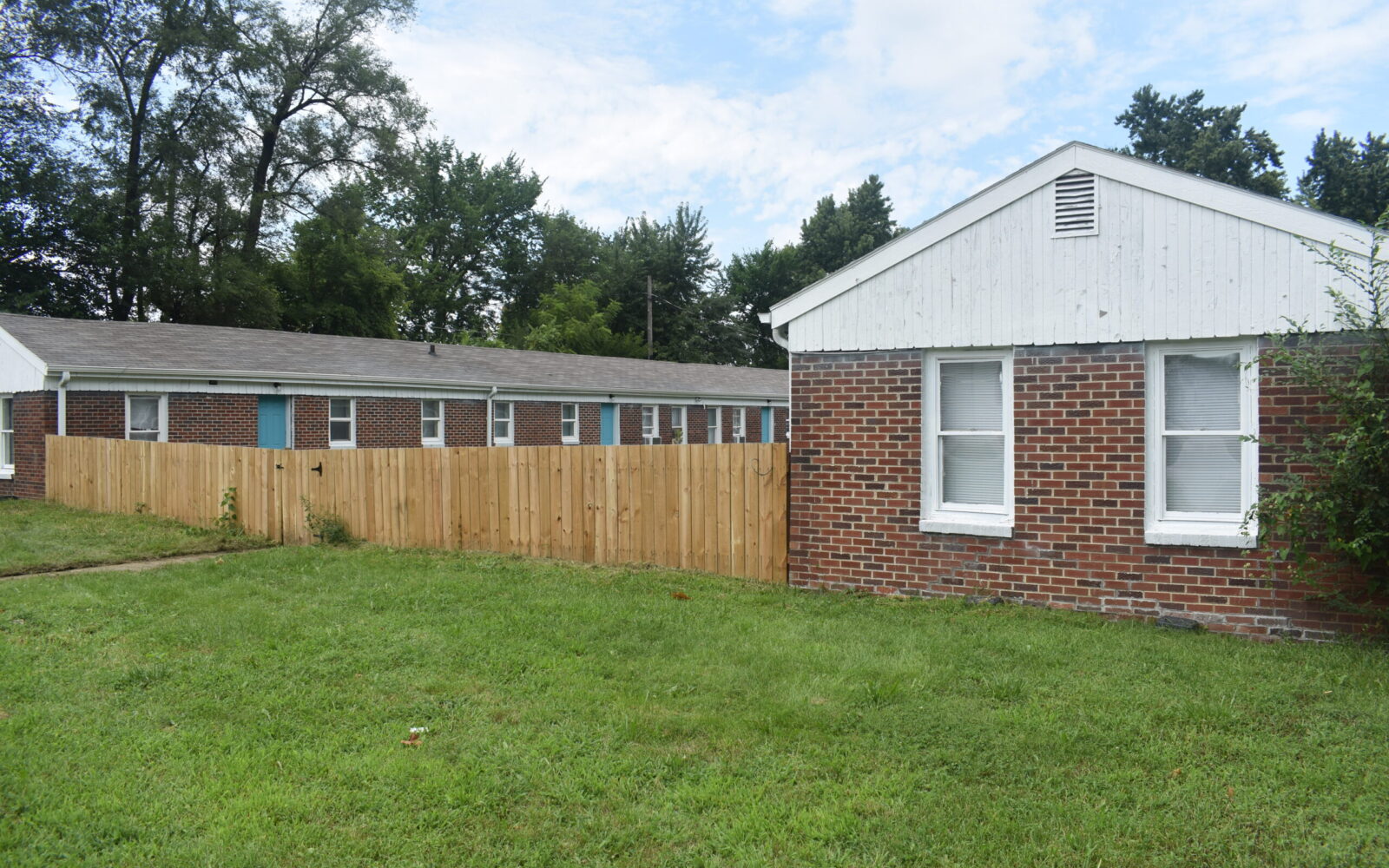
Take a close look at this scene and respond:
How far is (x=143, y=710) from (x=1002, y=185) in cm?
757

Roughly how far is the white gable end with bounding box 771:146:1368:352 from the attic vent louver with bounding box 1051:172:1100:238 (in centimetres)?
4

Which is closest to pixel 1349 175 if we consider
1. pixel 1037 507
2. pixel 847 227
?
pixel 847 227

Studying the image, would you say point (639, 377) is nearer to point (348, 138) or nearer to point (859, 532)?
point (348, 138)

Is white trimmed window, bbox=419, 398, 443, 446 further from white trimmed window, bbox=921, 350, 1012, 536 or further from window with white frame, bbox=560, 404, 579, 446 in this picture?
white trimmed window, bbox=921, 350, 1012, 536

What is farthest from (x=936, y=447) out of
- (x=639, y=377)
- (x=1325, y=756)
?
(x=639, y=377)

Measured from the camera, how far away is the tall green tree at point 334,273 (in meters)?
40.2

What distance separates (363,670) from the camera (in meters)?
6.55

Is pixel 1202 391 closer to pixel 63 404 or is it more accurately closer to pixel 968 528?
pixel 968 528

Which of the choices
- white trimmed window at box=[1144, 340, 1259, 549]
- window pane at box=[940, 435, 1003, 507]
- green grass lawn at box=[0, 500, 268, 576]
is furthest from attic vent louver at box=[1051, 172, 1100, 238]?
green grass lawn at box=[0, 500, 268, 576]

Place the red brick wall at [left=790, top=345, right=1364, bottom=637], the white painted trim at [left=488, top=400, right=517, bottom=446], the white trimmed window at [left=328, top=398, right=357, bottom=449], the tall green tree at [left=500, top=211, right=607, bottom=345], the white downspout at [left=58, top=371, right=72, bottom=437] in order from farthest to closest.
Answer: the tall green tree at [left=500, top=211, right=607, bottom=345]
the white painted trim at [left=488, top=400, right=517, bottom=446]
the white trimmed window at [left=328, top=398, right=357, bottom=449]
the white downspout at [left=58, top=371, right=72, bottom=437]
the red brick wall at [left=790, top=345, right=1364, bottom=637]

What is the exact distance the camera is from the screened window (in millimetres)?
19438

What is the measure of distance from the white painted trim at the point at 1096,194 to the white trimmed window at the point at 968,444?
1047 mm

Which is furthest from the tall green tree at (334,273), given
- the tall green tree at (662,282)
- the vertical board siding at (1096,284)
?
the vertical board siding at (1096,284)

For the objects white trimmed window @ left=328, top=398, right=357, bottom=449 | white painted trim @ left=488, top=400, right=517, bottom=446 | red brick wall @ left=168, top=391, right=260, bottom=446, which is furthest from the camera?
white painted trim @ left=488, top=400, right=517, bottom=446
